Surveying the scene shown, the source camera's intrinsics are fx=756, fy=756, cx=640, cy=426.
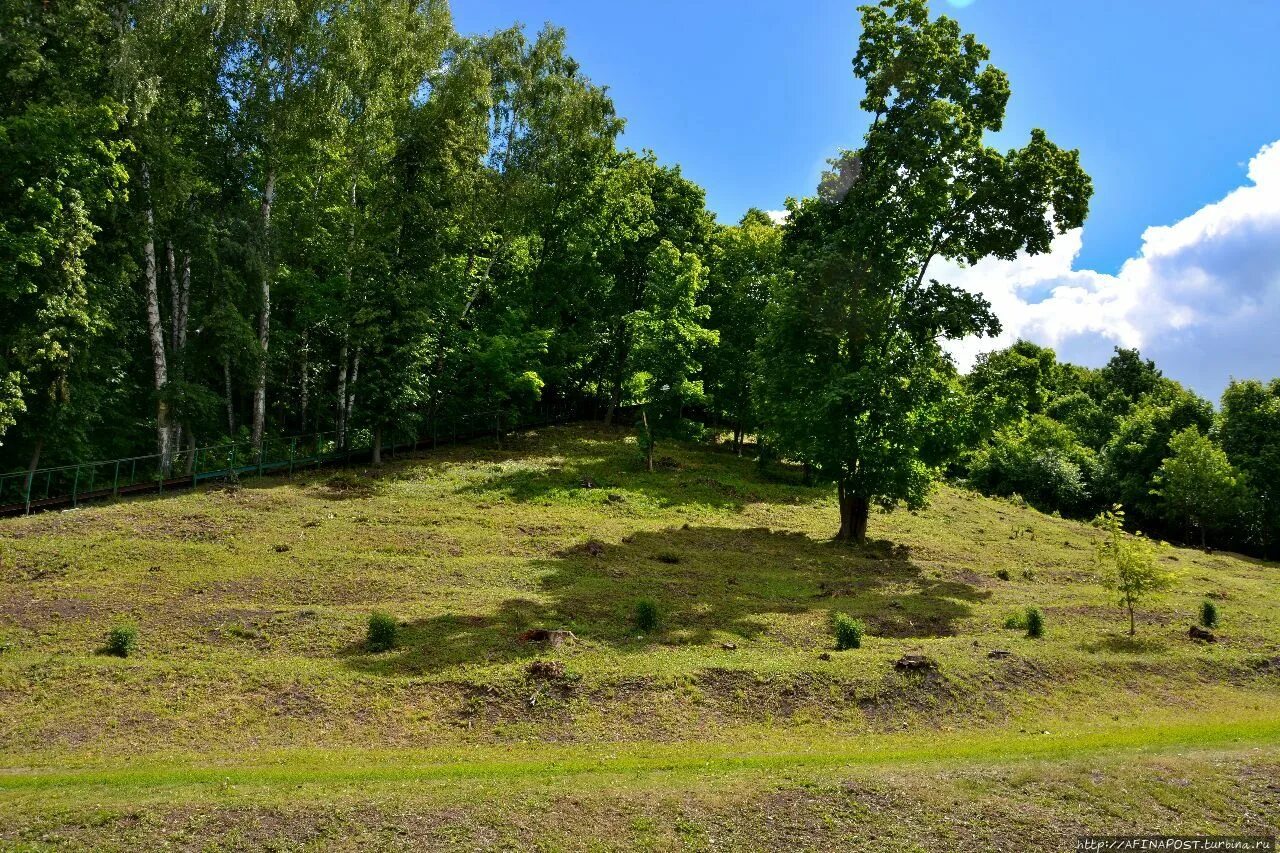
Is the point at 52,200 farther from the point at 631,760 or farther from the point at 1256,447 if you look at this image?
the point at 1256,447

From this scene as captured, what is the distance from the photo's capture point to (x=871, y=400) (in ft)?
105

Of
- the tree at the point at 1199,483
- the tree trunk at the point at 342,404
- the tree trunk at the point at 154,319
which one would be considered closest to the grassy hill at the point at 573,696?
the tree trunk at the point at 154,319

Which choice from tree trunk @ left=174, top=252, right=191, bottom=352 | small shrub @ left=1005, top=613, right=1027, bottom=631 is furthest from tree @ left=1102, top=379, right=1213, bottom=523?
tree trunk @ left=174, top=252, right=191, bottom=352

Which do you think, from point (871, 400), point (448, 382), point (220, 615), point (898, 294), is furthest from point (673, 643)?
point (448, 382)

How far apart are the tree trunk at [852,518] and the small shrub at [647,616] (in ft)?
53.1

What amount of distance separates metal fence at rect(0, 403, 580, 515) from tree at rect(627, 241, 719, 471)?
1046 cm

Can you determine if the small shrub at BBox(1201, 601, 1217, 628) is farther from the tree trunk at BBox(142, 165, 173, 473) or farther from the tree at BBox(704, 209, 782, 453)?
the tree trunk at BBox(142, 165, 173, 473)

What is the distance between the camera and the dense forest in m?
31.2

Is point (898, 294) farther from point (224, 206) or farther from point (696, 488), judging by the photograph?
point (224, 206)

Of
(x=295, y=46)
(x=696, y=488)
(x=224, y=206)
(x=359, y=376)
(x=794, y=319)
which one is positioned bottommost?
(x=696, y=488)

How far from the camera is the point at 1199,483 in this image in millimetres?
51062

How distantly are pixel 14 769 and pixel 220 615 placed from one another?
711 cm

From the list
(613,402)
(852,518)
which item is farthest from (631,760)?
(613,402)

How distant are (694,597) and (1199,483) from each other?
44.4m
